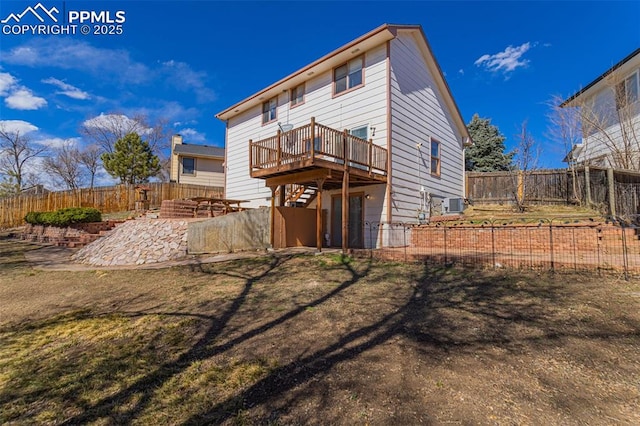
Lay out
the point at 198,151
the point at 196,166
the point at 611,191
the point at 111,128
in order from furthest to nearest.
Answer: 1. the point at 111,128
2. the point at 198,151
3. the point at 196,166
4. the point at 611,191

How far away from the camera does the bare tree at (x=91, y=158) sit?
1273 inches

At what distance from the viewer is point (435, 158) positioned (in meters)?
12.9

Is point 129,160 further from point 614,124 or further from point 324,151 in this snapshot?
point 614,124

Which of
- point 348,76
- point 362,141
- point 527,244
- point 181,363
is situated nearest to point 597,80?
point 527,244

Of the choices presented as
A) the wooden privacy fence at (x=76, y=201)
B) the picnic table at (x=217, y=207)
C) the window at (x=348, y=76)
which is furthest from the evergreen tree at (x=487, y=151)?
the wooden privacy fence at (x=76, y=201)

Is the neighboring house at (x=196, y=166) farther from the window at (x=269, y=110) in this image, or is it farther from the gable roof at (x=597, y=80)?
the gable roof at (x=597, y=80)

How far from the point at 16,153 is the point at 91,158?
702 cm

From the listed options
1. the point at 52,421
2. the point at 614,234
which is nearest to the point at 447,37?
the point at 614,234

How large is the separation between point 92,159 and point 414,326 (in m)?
38.9

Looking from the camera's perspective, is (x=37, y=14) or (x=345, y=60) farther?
(x=345, y=60)

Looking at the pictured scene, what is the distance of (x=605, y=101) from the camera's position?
45.2 ft

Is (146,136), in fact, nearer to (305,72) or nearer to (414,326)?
(305,72)

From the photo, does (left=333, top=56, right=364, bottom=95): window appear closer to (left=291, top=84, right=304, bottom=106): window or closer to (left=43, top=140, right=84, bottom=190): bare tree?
(left=291, top=84, right=304, bottom=106): window

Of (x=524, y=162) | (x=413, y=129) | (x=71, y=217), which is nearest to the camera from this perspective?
(x=413, y=129)
